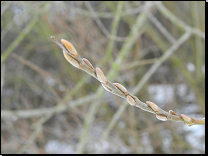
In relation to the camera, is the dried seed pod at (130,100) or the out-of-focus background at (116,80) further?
the out-of-focus background at (116,80)

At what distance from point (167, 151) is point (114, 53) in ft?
3.39

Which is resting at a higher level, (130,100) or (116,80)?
(116,80)

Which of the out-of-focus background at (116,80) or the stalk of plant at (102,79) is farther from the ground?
the out-of-focus background at (116,80)

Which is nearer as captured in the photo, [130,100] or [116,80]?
[130,100]

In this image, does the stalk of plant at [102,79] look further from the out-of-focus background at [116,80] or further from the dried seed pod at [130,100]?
the out-of-focus background at [116,80]

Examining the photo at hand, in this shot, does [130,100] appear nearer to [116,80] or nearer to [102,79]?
[102,79]

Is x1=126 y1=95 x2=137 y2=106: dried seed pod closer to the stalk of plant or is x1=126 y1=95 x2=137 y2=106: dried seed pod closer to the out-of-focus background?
the stalk of plant

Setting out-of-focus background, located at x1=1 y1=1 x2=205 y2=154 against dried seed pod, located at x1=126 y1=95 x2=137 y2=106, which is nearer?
dried seed pod, located at x1=126 y1=95 x2=137 y2=106

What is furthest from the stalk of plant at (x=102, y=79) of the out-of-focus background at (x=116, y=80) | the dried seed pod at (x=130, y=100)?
the out-of-focus background at (x=116, y=80)

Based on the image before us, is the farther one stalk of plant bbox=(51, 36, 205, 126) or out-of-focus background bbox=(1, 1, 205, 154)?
out-of-focus background bbox=(1, 1, 205, 154)

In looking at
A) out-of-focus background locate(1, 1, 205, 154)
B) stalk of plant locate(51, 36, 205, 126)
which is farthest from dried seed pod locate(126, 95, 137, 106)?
out-of-focus background locate(1, 1, 205, 154)

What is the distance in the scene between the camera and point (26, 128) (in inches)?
82.4

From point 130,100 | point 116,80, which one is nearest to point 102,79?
point 130,100

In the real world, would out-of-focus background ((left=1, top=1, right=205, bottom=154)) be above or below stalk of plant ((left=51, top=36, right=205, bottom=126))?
above
